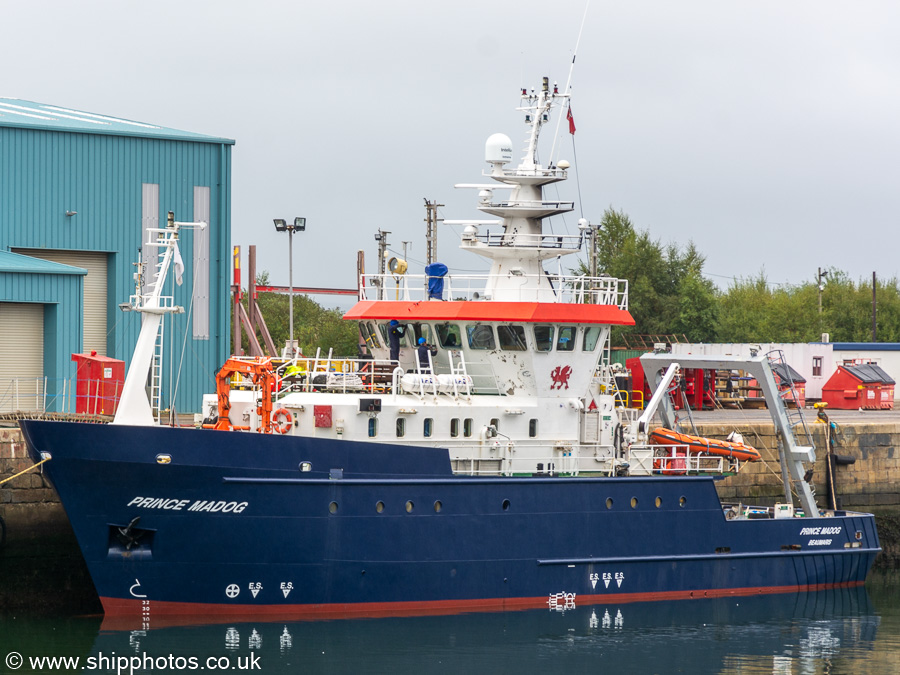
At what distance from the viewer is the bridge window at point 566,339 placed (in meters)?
22.1

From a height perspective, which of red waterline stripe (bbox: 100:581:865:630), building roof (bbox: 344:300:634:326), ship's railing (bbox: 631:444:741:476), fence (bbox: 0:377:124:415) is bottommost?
red waterline stripe (bbox: 100:581:865:630)

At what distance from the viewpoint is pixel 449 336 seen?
867 inches

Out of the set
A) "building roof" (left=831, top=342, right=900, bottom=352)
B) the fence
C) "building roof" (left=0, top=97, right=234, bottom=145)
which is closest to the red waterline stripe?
the fence

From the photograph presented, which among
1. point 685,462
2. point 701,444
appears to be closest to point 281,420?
point 685,462

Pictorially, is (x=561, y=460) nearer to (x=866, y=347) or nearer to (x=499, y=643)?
(x=499, y=643)

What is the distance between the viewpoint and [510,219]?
22781 millimetres

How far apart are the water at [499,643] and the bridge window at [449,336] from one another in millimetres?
4618

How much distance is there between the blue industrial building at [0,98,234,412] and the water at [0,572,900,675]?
360 inches

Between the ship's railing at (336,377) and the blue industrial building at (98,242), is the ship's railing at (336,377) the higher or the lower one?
the lower one

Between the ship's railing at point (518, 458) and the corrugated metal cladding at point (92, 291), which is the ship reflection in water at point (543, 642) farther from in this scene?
the corrugated metal cladding at point (92, 291)

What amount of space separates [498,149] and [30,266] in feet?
37.8

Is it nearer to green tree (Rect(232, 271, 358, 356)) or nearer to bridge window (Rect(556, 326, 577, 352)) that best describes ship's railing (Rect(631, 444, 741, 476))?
bridge window (Rect(556, 326, 577, 352))

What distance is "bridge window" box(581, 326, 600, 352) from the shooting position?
22453mm

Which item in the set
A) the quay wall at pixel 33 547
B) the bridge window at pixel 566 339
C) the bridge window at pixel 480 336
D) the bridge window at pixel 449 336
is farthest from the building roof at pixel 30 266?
the bridge window at pixel 566 339
